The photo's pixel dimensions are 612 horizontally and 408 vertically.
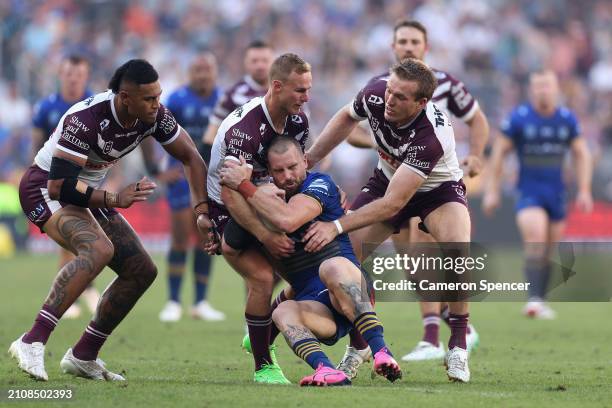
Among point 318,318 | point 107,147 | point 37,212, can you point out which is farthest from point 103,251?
point 318,318

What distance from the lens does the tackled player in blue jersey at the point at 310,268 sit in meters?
8.00

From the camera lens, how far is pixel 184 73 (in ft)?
87.4

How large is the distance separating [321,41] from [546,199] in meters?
13.3

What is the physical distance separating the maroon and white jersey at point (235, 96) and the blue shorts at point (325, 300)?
5.09 meters

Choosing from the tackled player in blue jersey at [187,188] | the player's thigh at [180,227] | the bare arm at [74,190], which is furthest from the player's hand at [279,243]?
the player's thigh at [180,227]

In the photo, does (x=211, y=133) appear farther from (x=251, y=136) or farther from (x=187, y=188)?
(x=251, y=136)

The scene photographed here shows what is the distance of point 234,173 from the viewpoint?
26.9ft

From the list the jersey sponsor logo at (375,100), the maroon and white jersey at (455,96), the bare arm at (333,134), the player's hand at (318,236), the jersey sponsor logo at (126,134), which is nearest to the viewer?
the player's hand at (318,236)

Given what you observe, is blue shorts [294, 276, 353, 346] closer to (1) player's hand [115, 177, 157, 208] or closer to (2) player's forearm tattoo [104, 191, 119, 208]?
(1) player's hand [115, 177, 157, 208]

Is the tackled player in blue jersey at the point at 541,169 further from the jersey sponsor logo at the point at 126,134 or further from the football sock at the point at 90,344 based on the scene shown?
the jersey sponsor logo at the point at 126,134

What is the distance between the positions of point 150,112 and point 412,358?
3518 mm

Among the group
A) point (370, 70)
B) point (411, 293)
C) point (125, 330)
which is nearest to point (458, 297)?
point (411, 293)

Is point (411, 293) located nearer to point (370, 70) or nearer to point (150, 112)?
point (150, 112)

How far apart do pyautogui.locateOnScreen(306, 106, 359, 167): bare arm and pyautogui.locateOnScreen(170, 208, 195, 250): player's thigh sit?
5.43 meters
